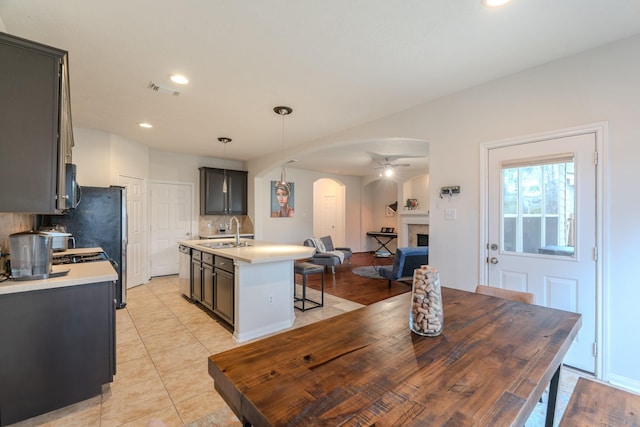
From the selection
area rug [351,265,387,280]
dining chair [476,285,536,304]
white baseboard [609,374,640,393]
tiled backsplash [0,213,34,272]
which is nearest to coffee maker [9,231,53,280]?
tiled backsplash [0,213,34,272]

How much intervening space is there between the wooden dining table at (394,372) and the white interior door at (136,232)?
4980 millimetres

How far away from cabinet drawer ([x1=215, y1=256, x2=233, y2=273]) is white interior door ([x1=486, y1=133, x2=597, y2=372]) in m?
2.67

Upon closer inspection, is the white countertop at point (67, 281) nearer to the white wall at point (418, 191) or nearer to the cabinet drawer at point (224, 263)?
the cabinet drawer at point (224, 263)

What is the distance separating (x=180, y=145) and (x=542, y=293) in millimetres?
5925

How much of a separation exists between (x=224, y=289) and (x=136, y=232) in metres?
3.00

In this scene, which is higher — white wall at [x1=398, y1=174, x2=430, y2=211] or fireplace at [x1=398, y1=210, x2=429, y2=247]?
white wall at [x1=398, y1=174, x2=430, y2=211]

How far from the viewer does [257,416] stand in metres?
0.78

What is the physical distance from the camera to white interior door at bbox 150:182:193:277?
595 cm

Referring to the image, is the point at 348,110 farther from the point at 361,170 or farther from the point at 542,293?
the point at 361,170

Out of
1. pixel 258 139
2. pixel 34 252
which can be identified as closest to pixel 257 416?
pixel 34 252

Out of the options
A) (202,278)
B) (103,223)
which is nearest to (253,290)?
(202,278)

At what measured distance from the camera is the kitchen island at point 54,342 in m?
1.73

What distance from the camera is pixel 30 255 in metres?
1.89

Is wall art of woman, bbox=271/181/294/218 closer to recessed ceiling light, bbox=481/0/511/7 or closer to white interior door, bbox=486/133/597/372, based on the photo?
white interior door, bbox=486/133/597/372
